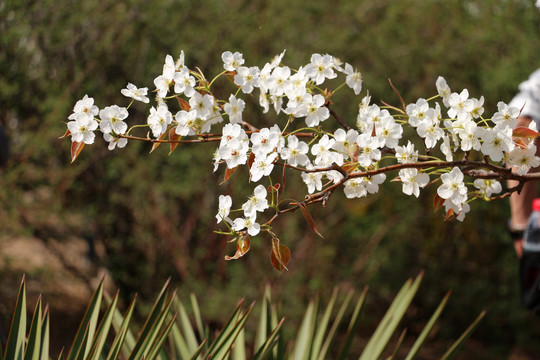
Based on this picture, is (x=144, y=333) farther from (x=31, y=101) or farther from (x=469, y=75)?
(x=469, y=75)

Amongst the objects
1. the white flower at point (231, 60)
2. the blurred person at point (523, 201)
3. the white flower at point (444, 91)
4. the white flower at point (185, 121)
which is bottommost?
the blurred person at point (523, 201)

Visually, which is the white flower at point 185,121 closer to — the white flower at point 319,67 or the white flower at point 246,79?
the white flower at point 246,79

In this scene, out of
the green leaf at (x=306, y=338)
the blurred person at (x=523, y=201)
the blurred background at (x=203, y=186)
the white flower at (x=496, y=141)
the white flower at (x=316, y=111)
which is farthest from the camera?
the blurred background at (x=203, y=186)

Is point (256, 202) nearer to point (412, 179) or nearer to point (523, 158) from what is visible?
point (412, 179)

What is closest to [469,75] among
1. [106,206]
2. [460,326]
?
[460,326]

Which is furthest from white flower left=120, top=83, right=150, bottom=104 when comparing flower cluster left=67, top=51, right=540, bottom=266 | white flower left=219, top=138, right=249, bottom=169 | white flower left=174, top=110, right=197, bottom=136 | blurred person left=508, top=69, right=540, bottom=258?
blurred person left=508, top=69, right=540, bottom=258

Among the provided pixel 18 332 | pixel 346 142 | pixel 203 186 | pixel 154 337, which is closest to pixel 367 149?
pixel 346 142

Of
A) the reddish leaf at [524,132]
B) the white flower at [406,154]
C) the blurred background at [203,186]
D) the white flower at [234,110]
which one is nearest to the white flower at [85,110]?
the white flower at [234,110]
